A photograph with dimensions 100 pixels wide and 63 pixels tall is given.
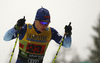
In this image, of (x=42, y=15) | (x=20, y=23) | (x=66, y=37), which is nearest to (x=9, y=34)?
(x=20, y=23)

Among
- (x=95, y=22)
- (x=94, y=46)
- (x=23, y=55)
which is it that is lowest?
(x=94, y=46)

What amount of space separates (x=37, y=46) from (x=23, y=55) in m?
0.39

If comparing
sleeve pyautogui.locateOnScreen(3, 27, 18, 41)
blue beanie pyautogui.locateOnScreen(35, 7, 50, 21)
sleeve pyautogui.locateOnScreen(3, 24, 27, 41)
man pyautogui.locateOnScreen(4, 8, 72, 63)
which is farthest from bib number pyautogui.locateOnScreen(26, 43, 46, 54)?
blue beanie pyautogui.locateOnScreen(35, 7, 50, 21)

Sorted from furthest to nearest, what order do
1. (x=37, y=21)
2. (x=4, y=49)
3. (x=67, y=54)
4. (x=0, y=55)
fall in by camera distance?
(x=0, y=55), (x=4, y=49), (x=67, y=54), (x=37, y=21)

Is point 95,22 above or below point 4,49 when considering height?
above

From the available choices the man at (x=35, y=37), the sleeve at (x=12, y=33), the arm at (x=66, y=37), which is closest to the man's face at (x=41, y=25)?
the man at (x=35, y=37)

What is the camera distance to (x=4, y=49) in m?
19.1

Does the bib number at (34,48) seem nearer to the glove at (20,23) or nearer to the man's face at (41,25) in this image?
the man's face at (41,25)

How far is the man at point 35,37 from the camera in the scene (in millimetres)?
4719

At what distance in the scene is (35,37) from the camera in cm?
482

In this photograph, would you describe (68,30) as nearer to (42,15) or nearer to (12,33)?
(42,15)

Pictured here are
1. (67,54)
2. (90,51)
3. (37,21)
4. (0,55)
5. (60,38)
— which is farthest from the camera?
(0,55)

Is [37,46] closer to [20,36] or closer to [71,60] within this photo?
[20,36]

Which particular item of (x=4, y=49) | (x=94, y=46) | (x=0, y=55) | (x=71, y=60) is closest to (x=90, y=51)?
(x=94, y=46)
